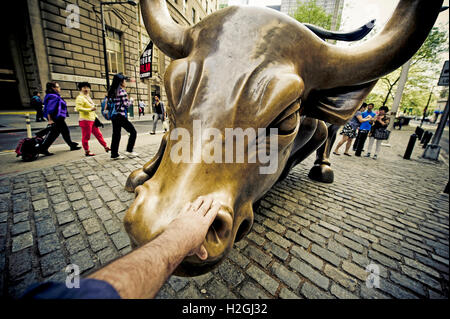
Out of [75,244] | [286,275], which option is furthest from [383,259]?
[75,244]

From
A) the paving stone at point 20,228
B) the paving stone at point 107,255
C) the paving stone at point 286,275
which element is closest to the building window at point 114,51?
the paving stone at point 20,228

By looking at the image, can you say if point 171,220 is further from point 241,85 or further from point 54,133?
point 54,133

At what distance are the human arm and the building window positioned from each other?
73.4 feet

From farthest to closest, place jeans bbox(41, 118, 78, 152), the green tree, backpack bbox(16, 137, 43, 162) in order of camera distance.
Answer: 1. the green tree
2. jeans bbox(41, 118, 78, 152)
3. backpack bbox(16, 137, 43, 162)

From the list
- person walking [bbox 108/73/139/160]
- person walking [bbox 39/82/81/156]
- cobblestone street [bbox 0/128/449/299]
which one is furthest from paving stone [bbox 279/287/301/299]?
person walking [bbox 39/82/81/156]

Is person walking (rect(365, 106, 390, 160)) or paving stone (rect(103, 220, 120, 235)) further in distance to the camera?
person walking (rect(365, 106, 390, 160))

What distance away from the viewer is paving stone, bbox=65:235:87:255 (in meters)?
2.17

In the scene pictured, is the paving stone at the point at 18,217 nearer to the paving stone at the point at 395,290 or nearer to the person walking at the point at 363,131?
the paving stone at the point at 395,290

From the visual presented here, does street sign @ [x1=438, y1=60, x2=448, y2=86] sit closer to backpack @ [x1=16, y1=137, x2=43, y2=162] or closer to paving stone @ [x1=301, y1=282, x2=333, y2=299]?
paving stone @ [x1=301, y1=282, x2=333, y2=299]

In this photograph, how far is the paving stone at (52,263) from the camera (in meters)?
Result: 1.90

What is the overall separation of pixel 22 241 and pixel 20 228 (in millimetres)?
333

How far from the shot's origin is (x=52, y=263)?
6.51ft
